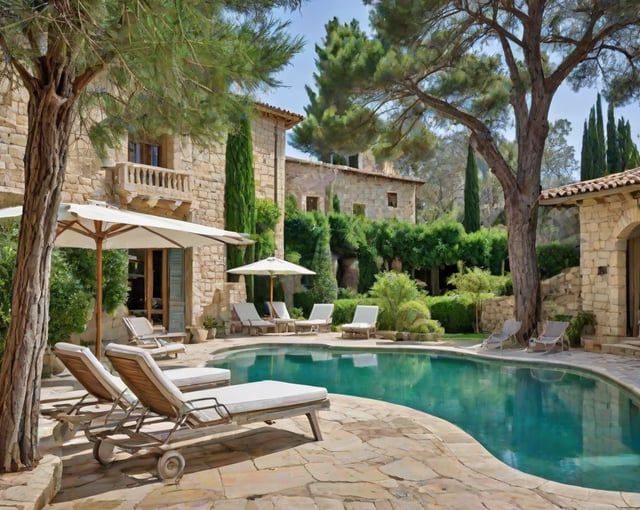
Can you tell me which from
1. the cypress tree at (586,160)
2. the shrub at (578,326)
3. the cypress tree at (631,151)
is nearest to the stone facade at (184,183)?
the shrub at (578,326)

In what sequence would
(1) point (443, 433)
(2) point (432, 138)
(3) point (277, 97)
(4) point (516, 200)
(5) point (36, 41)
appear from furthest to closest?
(2) point (432, 138) → (4) point (516, 200) → (1) point (443, 433) → (3) point (277, 97) → (5) point (36, 41)

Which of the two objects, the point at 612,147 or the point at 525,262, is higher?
the point at 612,147

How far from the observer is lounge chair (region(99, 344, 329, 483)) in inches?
172

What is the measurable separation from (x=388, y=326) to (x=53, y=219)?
12.9m

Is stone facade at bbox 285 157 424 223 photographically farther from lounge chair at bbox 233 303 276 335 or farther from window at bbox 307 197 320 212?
lounge chair at bbox 233 303 276 335

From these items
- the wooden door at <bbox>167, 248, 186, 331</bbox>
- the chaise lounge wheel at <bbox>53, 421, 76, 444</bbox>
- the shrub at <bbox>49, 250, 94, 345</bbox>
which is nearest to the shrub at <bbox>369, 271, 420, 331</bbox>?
the wooden door at <bbox>167, 248, 186, 331</bbox>

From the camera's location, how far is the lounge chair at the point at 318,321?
1717cm

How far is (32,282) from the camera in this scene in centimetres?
397

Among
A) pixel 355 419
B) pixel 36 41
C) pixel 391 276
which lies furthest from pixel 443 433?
pixel 391 276

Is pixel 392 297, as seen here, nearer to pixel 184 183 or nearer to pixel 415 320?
pixel 415 320

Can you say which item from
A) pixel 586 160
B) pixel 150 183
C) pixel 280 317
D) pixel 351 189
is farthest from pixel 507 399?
pixel 586 160

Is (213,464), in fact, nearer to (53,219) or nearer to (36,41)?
(53,219)

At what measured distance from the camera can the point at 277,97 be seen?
5211mm

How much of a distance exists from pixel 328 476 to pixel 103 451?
1.84 meters
